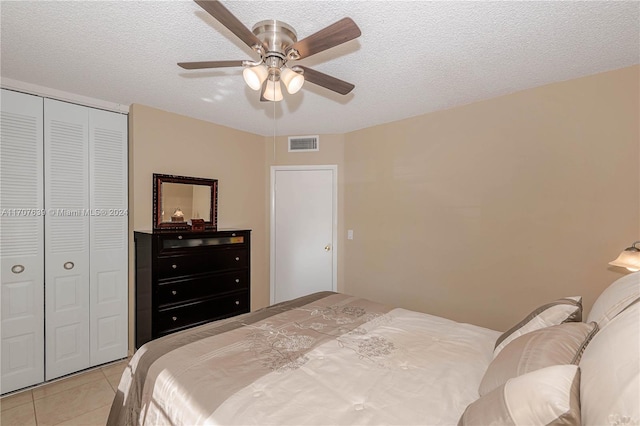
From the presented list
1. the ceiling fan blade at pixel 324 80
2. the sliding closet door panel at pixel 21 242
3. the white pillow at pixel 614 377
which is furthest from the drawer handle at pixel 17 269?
the white pillow at pixel 614 377

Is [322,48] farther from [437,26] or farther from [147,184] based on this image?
[147,184]

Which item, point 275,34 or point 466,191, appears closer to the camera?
point 275,34

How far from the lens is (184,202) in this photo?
3.36m

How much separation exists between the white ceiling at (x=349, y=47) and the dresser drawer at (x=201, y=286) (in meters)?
1.79

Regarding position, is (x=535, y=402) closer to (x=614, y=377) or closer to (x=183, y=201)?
(x=614, y=377)

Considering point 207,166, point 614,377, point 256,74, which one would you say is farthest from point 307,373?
point 207,166

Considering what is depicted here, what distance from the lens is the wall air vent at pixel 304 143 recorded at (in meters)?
4.05

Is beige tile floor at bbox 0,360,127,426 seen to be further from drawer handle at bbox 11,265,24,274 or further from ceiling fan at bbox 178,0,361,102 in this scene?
ceiling fan at bbox 178,0,361,102

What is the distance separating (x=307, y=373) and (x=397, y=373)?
41 cm

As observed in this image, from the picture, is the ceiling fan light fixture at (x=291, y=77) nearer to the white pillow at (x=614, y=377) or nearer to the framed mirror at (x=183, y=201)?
the white pillow at (x=614, y=377)

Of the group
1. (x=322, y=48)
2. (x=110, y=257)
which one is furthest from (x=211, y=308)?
(x=322, y=48)

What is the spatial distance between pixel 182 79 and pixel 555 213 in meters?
3.26

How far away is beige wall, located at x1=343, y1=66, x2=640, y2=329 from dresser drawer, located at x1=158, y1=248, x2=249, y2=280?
4.81 feet

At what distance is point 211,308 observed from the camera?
3131 millimetres
